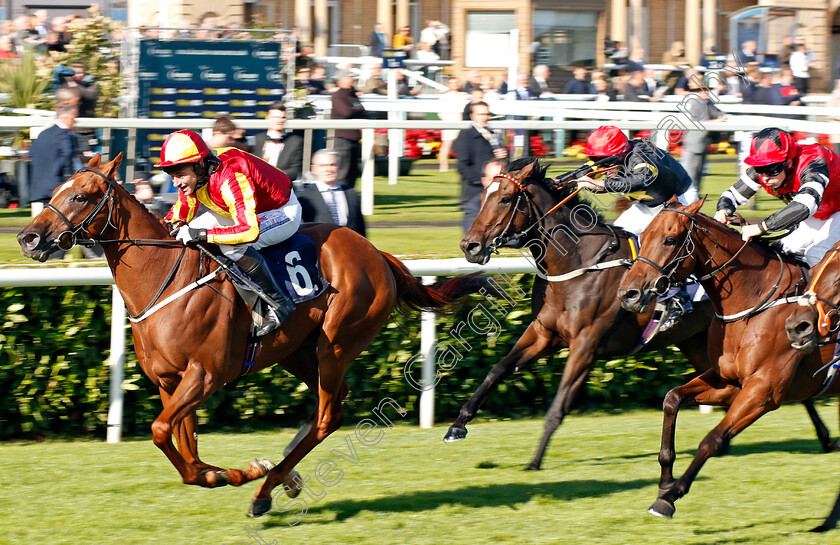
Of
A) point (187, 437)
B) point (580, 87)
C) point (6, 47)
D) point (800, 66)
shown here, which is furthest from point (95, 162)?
point (800, 66)

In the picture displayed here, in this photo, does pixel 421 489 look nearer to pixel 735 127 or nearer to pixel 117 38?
pixel 735 127

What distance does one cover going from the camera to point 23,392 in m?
5.34

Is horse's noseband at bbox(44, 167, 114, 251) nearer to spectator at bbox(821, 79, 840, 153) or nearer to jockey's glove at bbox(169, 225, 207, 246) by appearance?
jockey's glove at bbox(169, 225, 207, 246)

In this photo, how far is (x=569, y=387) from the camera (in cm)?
520

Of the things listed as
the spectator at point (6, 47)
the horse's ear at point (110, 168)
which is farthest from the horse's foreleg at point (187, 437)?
the spectator at point (6, 47)

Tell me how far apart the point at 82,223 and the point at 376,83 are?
10.3 meters

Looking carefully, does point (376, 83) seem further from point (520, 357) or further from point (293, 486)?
point (293, 486)

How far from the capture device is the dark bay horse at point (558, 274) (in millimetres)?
5242

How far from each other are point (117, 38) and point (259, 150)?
4.53m

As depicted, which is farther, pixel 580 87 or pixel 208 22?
pixel 580 87

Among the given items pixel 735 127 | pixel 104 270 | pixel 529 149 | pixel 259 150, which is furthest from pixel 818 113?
pixel 104 270

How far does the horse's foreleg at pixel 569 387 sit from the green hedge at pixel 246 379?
0.61 metres

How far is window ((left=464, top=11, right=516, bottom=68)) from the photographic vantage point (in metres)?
22.0

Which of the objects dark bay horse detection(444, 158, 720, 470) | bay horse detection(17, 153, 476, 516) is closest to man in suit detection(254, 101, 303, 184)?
dark bay horse detection(444, 158, 720, 470)
